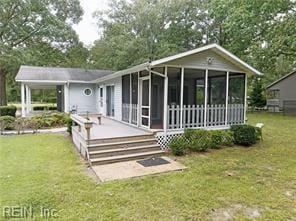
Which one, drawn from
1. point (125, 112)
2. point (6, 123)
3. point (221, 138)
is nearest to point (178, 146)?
point (221, 138)

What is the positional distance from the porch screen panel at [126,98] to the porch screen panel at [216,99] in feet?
12.5

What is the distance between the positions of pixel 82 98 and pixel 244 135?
13.1m

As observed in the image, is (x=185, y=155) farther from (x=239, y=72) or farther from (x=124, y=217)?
(x=239, y=72)

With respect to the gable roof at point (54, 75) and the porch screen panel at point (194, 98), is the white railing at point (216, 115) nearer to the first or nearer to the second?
the porch screen panel at point (194, 98)

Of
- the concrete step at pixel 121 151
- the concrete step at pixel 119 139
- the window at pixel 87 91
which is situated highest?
the window at pixel 87 91

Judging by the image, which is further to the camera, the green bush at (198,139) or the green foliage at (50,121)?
the green foliage at (50,121)

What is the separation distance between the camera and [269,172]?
5965 mm

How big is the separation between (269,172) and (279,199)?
1683mm

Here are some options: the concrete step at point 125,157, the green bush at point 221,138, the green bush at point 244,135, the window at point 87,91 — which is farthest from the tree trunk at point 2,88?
the green bush at point 244,135

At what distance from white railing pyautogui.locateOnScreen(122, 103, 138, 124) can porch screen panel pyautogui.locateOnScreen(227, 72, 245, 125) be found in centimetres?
406

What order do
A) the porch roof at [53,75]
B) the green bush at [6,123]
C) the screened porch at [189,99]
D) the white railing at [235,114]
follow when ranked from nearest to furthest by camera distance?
1. the screened porch at [189,99]
2. the white railing at [235,114]
3. the green bush at [6,123]
4. the porch roof at [53,75]

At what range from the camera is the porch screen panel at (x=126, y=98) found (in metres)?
11.5

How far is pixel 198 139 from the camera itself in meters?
8.12

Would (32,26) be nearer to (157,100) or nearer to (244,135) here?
(157,100)
